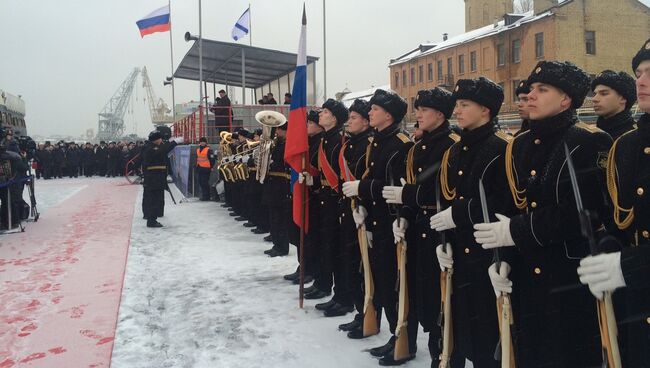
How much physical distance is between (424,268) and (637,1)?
135 ft

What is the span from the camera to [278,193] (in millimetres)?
7539

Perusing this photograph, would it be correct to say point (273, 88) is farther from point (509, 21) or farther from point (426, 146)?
point (509, 21)

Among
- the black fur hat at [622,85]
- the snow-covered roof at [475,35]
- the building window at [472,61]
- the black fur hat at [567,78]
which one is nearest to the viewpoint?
the black fur hat at [567,78]

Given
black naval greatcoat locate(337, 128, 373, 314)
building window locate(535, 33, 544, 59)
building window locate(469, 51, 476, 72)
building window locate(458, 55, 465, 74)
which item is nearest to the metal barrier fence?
black naval greatcoat locate(337, 128, 373, 314)

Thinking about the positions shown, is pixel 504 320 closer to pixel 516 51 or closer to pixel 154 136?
pixel 154 136

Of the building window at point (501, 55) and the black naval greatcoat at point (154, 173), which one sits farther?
the building window at point (501, 55)

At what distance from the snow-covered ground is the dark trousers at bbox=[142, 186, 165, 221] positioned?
1.92 m

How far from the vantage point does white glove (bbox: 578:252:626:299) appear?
6.36ft

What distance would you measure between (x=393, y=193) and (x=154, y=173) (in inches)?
307

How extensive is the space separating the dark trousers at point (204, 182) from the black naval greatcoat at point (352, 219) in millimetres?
10096

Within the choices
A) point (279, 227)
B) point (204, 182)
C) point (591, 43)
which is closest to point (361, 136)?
point (279, 227)

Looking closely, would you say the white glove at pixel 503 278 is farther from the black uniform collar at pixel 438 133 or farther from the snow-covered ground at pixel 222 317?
the snow-covered ground at pixel 222 317

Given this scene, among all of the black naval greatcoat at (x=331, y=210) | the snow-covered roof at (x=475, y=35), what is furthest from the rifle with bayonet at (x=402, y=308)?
the snow-covered roof at (x=475, y=35)

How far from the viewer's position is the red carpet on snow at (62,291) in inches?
169
